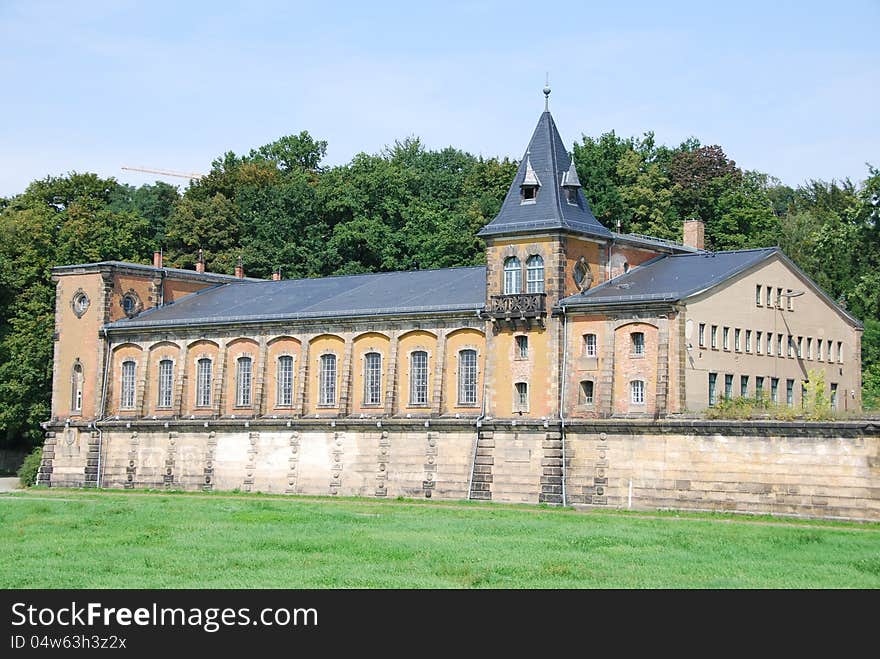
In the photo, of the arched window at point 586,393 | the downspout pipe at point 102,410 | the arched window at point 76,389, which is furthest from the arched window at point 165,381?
the arched window at point 586,393

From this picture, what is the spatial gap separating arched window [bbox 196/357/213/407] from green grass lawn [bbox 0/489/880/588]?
17.6 m

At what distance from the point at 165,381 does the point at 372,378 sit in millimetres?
12574

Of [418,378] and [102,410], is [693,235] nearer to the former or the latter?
[418,378]

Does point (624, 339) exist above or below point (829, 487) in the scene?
above

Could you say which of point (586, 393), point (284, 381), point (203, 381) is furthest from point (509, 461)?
point (203, 381)

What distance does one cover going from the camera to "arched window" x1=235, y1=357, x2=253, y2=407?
72.1 metres

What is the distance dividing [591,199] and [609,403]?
31671 mm

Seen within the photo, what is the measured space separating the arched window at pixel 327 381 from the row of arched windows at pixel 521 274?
1020 cm

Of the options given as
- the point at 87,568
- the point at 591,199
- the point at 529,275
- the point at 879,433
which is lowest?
the point at 87,568

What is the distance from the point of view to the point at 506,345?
6334 centimetres

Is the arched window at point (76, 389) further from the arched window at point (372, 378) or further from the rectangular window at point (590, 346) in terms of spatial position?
the rectangular window at point (590, 346)
